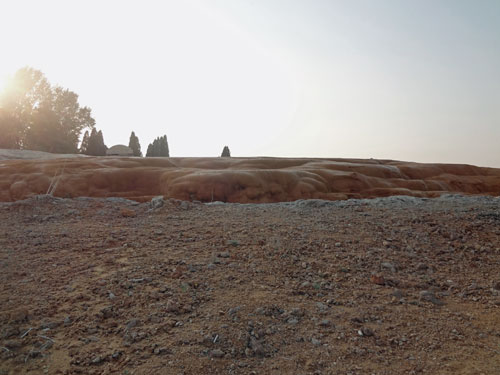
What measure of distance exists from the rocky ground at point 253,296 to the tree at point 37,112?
53728 millimetres

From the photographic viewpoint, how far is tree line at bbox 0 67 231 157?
5128 cm

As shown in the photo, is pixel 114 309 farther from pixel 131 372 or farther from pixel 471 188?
pixel 471 188

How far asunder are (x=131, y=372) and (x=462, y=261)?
512cm

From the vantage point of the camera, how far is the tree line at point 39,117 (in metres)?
51.3

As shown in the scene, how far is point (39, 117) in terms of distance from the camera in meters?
52.8

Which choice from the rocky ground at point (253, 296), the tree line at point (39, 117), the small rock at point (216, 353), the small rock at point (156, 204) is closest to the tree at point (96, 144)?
the tree line at point (39, 117)

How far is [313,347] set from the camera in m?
3.26

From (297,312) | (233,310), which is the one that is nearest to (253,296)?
(233,310)

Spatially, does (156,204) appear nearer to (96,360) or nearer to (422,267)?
(96,360)

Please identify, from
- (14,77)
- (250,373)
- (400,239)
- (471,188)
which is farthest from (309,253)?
(14,77)

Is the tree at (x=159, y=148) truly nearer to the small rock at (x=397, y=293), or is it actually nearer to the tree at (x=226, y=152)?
the tree at (x=226, y=152)

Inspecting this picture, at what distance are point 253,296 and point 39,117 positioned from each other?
60.0 m

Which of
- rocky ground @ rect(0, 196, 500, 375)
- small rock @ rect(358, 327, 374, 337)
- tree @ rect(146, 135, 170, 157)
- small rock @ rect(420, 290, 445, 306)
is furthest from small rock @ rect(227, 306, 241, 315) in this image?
tree @ rect(146, 135, 170, 157)

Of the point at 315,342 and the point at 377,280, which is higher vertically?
the point at 377,280
